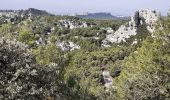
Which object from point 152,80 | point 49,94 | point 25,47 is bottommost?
point 152,80

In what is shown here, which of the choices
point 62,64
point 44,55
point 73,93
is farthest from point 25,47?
point 62,64

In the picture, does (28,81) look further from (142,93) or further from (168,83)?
(142,93)

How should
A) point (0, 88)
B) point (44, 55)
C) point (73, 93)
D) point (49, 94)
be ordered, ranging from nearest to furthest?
1. point (0, 88)
2. point (49, 94)
3. point (73, 93)
4. point (44, 55)

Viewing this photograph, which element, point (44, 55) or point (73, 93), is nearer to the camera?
point (73, 93)

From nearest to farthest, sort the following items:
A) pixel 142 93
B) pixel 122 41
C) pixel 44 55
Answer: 1. pixel 142 93
2. pixel 44 55
3. pixel 122 41

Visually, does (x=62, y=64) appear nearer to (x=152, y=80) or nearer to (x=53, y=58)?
(x=53, y=58)

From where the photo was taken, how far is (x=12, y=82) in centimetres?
1623

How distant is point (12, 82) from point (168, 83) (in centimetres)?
1905

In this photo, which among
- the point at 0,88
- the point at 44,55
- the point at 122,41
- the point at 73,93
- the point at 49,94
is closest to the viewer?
the point at 0,88

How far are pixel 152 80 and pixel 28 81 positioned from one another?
63.3 feet

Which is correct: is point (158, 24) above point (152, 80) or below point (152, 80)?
above

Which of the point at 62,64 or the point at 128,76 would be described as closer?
the point at 128,76

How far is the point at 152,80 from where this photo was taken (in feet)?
113

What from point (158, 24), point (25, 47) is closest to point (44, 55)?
point (158, 24)
